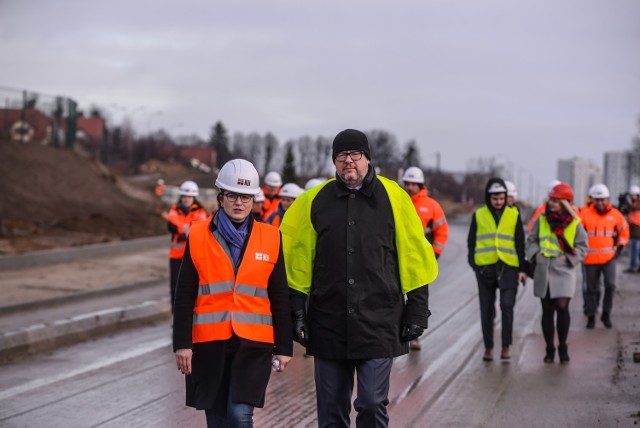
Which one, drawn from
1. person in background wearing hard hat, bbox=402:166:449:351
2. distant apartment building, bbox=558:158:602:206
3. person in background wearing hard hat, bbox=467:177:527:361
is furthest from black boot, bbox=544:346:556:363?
distant apartment building, bbox=558:158:602:206

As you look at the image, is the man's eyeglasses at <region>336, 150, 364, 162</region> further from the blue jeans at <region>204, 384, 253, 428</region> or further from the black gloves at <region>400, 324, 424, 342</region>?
the blue jeans at <region>204, 384, 253, 428</region>

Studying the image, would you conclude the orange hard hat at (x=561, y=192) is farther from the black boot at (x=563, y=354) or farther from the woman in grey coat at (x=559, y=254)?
the black boot at (x=563, y=354)

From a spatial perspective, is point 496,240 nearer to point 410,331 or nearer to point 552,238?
point 552,238

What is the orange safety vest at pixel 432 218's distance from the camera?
12.2 m

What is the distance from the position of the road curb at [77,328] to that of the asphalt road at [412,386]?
27 cm

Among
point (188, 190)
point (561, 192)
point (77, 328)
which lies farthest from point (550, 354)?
point (77, 328)

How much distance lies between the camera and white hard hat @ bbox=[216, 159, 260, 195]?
19.1 feet

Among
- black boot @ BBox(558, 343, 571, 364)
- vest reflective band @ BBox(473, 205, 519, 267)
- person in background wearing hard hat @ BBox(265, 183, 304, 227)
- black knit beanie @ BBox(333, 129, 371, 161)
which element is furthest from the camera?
person in background wearing hard hat @ BBox(265, 183, 304, 227)

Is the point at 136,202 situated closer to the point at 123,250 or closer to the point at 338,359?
the point at 123,250

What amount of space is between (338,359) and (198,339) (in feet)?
2.74

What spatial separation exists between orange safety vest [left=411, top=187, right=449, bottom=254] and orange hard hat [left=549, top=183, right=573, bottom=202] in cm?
148

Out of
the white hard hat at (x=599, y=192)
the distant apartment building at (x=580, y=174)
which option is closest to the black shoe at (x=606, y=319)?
the white hard hat at (x=599, y=192)

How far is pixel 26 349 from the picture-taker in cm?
1204

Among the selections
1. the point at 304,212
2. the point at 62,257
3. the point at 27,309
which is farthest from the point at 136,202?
the point at 304,212
